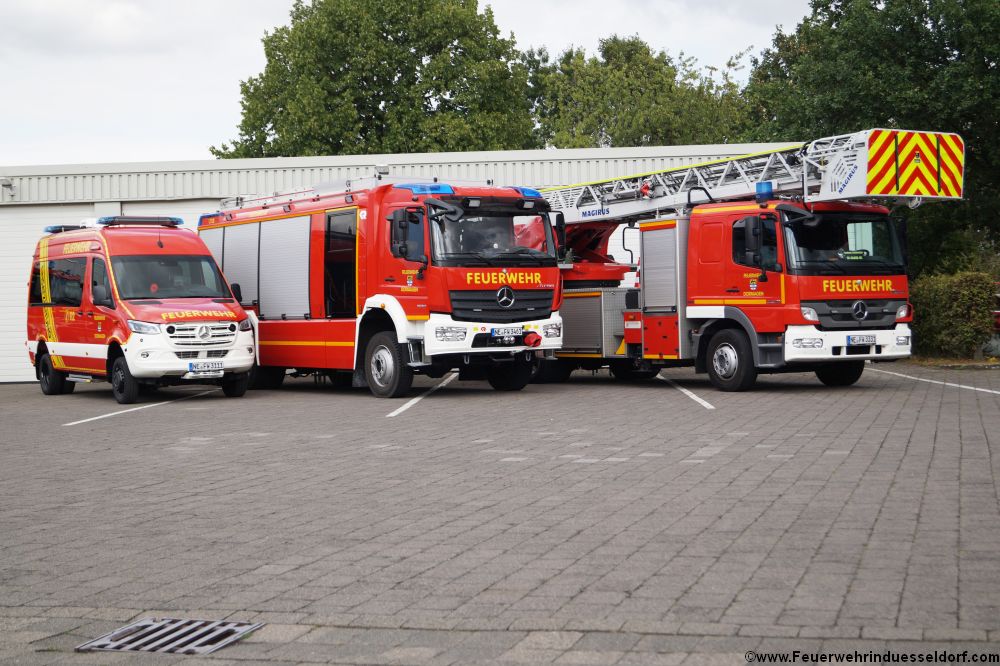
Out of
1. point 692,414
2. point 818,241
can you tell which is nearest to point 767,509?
point 692,414

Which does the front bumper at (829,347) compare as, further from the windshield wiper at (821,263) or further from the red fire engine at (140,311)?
the red fire engine at (140,311)

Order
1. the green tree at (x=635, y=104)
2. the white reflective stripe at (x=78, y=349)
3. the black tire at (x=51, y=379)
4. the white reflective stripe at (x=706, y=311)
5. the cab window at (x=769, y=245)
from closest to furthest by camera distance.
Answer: the cab window at (x=769, y=245), the white reflective stripe at (x=706, y=311), the white reflective stripe at (x=78, y=349), the black tire at (x=51, y=379), the green tree at (x=635, y=104)

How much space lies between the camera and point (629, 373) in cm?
2275

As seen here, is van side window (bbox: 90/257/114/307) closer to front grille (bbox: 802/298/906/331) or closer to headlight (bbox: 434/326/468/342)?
Answer: headlight (bbox: 434/326/468/342)

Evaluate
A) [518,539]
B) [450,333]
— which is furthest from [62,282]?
[518,539]

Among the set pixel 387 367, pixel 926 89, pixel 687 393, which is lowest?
pixel 687 393

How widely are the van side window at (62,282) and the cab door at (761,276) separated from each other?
1024 cm

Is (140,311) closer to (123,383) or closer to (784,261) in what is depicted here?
(123,383)

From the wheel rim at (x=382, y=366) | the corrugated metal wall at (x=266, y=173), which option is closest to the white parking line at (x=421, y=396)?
the wheel rim at (x=382, y=366)

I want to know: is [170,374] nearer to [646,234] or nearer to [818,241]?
[646,234]

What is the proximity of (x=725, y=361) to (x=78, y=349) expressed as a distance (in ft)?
34.1

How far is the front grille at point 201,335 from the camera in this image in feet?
61.5

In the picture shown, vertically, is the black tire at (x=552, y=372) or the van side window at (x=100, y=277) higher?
the van side window at (x=100, y=277)

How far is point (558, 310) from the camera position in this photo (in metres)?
19.2
